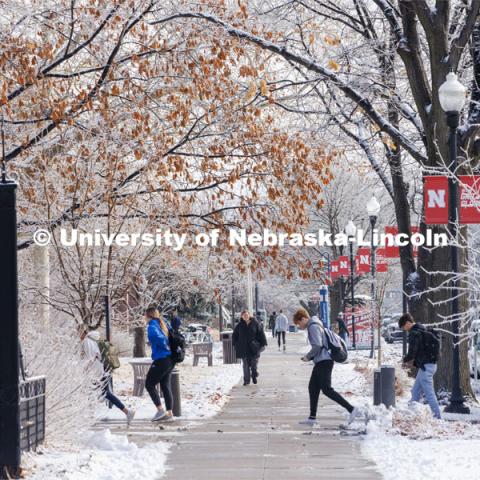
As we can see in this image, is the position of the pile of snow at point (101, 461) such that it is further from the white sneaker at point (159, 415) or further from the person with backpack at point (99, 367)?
the white sneaker at point (159, 415)

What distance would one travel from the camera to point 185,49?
14352 mm

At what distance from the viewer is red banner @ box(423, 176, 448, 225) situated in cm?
1575

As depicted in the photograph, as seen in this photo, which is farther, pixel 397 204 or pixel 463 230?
pixel 397 204

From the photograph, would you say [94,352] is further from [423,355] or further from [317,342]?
[423,355]

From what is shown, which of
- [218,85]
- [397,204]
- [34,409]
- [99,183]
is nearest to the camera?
[34,409]

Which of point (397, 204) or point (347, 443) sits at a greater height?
point (397, 204)

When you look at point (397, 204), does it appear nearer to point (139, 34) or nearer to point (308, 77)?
point (308, 77)

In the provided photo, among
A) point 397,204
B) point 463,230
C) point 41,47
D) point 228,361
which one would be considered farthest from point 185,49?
point 228,361

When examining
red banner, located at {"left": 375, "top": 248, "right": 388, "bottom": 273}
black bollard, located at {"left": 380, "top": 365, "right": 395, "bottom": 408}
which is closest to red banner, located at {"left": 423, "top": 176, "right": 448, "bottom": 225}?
black bollard, located at {"left": 380, "top": 365, "right": 395, "bottom": 408}

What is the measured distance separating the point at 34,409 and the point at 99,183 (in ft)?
28.9

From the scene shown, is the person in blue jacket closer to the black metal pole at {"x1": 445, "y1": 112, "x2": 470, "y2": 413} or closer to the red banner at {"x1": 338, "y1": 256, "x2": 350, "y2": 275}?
the black metal pole at {"x1": 445, "y1": 112, "x2": 470, "y2": 413}

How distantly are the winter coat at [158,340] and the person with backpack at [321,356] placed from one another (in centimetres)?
218

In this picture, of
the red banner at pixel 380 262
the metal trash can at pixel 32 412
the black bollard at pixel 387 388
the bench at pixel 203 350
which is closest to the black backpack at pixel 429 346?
the black bollard at pixel 387 388

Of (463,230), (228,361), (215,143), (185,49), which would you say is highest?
(185,49)
